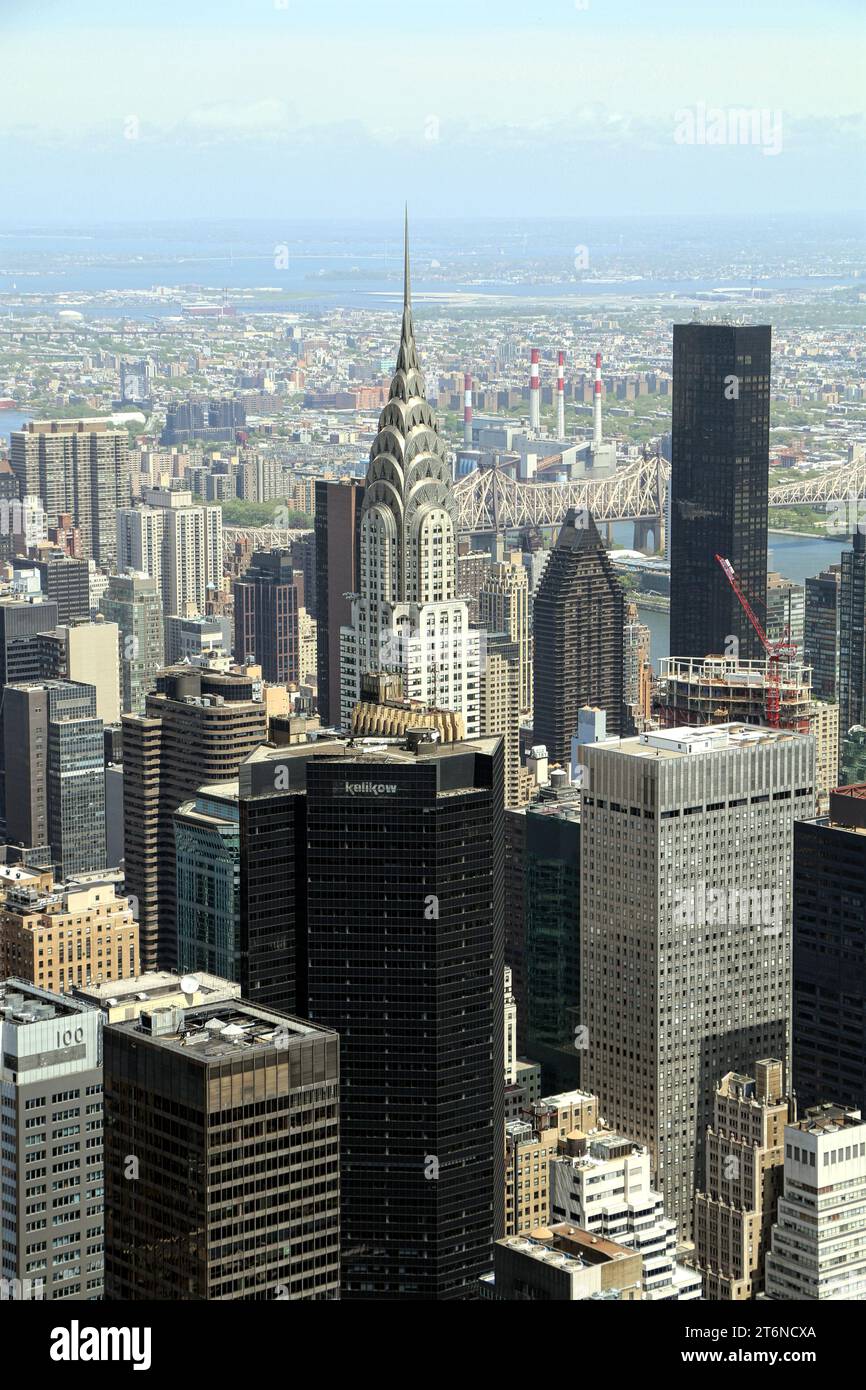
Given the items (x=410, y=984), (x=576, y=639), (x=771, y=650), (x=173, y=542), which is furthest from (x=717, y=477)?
(x=410, y=984)

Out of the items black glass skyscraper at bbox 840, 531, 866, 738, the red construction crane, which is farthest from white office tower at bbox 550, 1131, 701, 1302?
black glass skyscraper at bbox 840, 531, 866, 738

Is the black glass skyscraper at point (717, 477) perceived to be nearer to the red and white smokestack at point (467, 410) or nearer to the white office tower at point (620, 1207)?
the red and white smokestack at point (467, 410)

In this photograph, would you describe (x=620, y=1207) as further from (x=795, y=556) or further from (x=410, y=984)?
(x=795, y=556)

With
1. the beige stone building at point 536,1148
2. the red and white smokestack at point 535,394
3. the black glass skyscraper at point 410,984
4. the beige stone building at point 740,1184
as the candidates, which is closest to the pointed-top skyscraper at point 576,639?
the red and white smokestack at point 535,394

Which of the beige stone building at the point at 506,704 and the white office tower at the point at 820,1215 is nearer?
the white office tower at the point at 820,1215

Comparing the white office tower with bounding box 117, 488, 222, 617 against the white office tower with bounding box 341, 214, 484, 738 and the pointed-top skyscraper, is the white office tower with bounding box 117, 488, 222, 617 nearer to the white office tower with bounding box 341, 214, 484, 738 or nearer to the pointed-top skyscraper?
the pointed-top skyscraper

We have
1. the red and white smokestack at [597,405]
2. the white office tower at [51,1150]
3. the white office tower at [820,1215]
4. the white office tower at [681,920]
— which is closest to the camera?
the white office tower at [51,1150]
